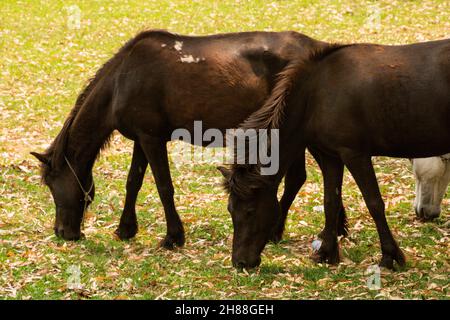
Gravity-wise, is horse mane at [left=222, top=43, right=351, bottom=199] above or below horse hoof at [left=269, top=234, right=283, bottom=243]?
Answer: above

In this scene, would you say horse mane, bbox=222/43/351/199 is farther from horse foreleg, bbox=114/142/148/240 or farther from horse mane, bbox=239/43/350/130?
horse foreleg, bbox=114/142/148/240

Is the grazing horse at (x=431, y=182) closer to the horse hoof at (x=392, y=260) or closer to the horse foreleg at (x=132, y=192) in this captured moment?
the horse hoof at (x=392, y=260)

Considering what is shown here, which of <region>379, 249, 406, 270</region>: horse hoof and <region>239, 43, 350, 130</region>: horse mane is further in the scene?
<region>379, 249, 406, 270</region>: horse hoof

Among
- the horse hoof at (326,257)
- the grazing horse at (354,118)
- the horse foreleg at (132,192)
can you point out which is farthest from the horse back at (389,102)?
the horse foreleg at (132,192)

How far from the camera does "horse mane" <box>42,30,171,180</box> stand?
27.9 feet

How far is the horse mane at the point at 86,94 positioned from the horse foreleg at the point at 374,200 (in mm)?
2758

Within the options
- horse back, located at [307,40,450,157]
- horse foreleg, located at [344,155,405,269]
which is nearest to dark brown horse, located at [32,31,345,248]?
horse back, located at [307,40,450,157]

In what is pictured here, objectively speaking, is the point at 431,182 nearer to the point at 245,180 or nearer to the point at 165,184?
the point at 245,180

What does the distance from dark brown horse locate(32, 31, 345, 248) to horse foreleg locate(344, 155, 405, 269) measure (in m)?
1.35

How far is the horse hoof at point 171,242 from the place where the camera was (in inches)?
330

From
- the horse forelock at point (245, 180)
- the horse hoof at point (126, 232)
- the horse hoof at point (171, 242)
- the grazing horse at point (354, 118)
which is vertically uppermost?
the grazing horse at point (354, 118)

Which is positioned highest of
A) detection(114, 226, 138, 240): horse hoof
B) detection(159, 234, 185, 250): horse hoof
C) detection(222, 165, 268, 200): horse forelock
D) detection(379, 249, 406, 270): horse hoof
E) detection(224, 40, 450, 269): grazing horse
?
detection(224, 40, 450, 269): grazing horse

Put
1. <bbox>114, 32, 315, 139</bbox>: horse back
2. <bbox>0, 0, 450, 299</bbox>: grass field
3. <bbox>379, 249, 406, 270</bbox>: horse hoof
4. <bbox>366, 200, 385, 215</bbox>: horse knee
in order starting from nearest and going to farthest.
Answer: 1. <bbox>0, 0, 450, 299</bbox>: grass field
2. <bbox>366, 200, 385, 215</bbox>: horse knee
3. <bbox>379, 249, 406, 270</bbox>: horse hoof
4. <bbox>114, 32, 315, 139</bbox>: horse back

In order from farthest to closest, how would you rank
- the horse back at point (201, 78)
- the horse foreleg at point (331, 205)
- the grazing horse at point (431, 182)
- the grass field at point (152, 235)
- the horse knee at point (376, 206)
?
the grazing horse at point (431, 182)
the horse back at point (201, 78)
the horse foreleg at point (331, 205)
the horse knee at point (376, 206)
the grass field at point (152, 235)
